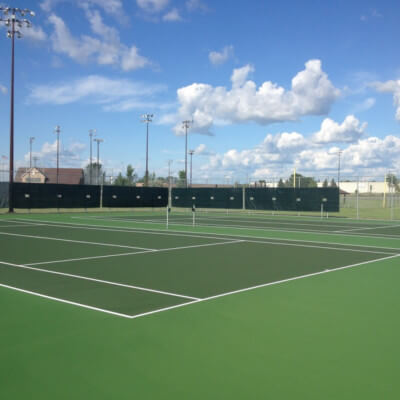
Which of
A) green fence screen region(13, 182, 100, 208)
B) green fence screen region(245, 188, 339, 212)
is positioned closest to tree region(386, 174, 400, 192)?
green fence screen region(245, 188, 339, 212)

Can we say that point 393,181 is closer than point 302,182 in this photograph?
Yes

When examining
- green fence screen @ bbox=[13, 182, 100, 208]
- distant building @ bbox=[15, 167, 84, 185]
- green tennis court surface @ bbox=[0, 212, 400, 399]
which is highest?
distant building @ bbox=[15, 167, 84, 185]

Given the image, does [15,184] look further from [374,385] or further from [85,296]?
[374,385]

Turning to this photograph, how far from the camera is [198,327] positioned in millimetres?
5387

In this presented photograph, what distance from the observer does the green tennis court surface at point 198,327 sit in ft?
12.7

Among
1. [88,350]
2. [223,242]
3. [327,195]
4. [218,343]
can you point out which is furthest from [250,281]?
[327,195]

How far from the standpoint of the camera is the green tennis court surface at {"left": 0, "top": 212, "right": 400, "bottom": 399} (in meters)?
3.87

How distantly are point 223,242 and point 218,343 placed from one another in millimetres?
9836

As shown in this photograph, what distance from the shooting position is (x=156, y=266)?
976 cm

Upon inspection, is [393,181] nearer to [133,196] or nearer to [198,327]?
[133,196]

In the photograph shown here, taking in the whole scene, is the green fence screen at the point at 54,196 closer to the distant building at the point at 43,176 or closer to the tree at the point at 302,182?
the distant building at the point at 43,176

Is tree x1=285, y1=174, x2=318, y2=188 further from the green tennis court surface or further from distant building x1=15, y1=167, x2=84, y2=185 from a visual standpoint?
the green tennis court surface

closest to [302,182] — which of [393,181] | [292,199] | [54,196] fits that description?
[292,199]

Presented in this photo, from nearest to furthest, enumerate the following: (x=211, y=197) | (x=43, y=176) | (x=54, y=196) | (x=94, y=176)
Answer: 1. (x=54, y=196)
2. (x=211, y=197)
3. (x=94, y=176)
4. (x=43, y=176)
